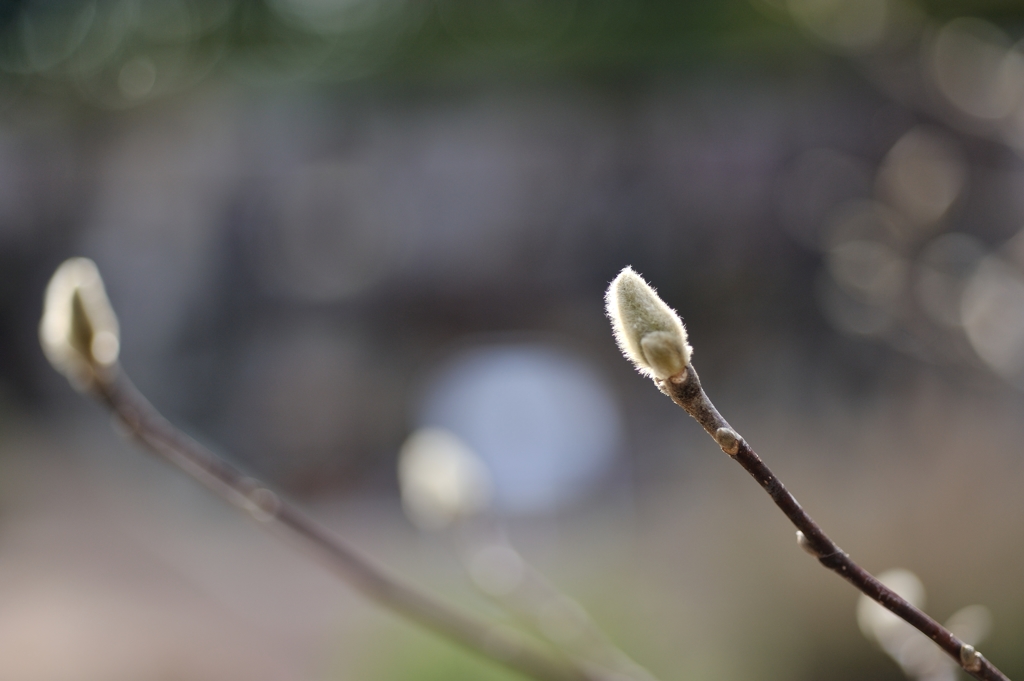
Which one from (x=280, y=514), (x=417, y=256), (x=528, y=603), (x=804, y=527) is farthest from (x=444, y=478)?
(x=417, y=256)

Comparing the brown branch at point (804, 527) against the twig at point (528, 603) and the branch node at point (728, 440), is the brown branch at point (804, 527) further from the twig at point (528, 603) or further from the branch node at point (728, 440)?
the twig at point (528, 603)

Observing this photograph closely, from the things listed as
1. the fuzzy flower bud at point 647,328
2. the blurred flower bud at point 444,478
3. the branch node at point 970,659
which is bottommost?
the branch node at point 970,659

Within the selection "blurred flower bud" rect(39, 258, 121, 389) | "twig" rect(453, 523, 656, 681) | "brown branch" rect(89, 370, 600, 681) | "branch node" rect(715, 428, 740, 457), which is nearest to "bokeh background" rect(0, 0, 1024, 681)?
"twig" rect(453, 523, 656, 681)

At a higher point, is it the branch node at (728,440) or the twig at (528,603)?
the twig at (528,603)

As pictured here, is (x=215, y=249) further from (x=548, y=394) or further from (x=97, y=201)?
(x=548, y=394)

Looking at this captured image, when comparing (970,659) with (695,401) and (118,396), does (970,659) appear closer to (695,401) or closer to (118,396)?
(695,401)

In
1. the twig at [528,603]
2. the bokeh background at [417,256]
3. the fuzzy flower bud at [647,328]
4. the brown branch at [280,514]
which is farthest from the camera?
the bokeh background at [417,256]

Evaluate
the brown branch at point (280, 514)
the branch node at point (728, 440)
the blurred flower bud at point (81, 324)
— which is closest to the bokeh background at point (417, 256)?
the brown branch at point (280, 514)
